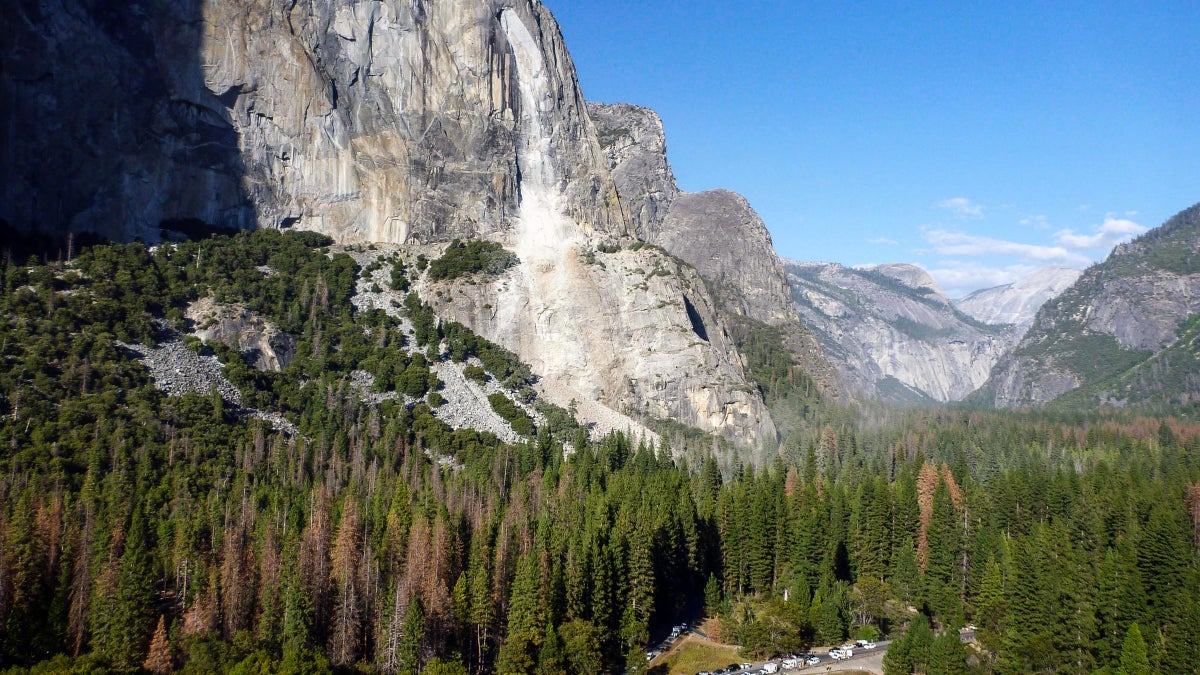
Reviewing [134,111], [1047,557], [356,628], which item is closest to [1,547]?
[356,628]

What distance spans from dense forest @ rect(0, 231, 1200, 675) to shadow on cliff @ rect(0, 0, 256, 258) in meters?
9.72

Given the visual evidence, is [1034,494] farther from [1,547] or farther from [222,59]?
[222,59]

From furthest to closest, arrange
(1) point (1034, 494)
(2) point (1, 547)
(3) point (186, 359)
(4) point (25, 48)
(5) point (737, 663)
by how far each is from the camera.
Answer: (4) point (25, 48) → (3) point (186, 359) → (1) point (1034, 494) → (5) point (737, 663) → (2) point (1, 547)

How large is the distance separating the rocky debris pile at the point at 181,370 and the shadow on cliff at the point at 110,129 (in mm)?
29432

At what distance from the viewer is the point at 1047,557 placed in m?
76.1

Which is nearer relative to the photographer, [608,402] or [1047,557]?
[1047,557]

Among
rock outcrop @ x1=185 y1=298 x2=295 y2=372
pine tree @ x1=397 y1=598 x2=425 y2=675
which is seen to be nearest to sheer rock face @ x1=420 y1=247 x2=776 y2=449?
rock outcrop @ x1=185 y1=298 x2=295 y2=372

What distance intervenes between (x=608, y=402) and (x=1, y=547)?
330ft

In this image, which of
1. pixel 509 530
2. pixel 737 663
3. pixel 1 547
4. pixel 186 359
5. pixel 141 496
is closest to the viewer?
pixel 1 547

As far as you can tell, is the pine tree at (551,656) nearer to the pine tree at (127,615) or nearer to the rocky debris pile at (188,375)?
the pine tree at (127,615)

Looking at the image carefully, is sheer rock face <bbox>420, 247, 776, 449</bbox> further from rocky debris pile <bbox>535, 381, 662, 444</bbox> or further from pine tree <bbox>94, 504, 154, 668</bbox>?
pine tree <bbox>94, 504, 154, 668</bbox>

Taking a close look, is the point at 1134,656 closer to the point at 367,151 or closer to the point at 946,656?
the point at 946,656

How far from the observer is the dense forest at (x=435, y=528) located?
200ft

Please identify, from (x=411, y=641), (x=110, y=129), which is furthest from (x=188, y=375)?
(x=411, y=641)
